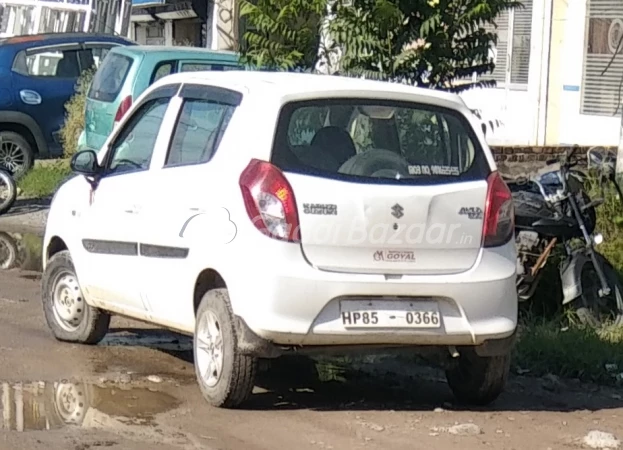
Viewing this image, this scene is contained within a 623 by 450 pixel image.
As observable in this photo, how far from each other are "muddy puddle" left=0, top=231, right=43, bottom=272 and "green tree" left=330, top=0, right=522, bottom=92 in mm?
3785

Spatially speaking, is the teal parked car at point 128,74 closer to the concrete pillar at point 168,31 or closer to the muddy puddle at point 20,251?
the muddy puddle at point 20,251

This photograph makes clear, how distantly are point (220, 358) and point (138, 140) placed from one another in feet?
5.81

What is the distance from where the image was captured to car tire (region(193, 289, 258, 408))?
6.93 m

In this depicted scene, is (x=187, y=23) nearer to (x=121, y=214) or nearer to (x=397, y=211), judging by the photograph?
(x=121, y=214)

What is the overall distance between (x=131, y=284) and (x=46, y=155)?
999 centimetres

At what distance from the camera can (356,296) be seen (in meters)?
6.82

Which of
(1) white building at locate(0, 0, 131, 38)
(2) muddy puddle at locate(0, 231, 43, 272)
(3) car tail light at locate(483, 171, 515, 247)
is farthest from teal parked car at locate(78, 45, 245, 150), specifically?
(1) white building at locate(0, 0, 131, 38)

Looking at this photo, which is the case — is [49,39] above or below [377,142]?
above

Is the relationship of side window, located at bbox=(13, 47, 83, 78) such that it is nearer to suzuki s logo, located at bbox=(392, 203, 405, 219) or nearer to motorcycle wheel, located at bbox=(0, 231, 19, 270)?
motorcycle wheel, located at bbox=(0, 231, 19, 270)

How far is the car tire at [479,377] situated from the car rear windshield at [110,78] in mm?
8083

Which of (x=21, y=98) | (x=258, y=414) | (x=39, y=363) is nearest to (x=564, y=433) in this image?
(x=258, y=414)

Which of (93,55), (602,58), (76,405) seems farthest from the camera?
(93,55)

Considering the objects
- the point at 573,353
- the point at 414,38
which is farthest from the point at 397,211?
the point at 414,38

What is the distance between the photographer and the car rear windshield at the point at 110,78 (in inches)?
587
